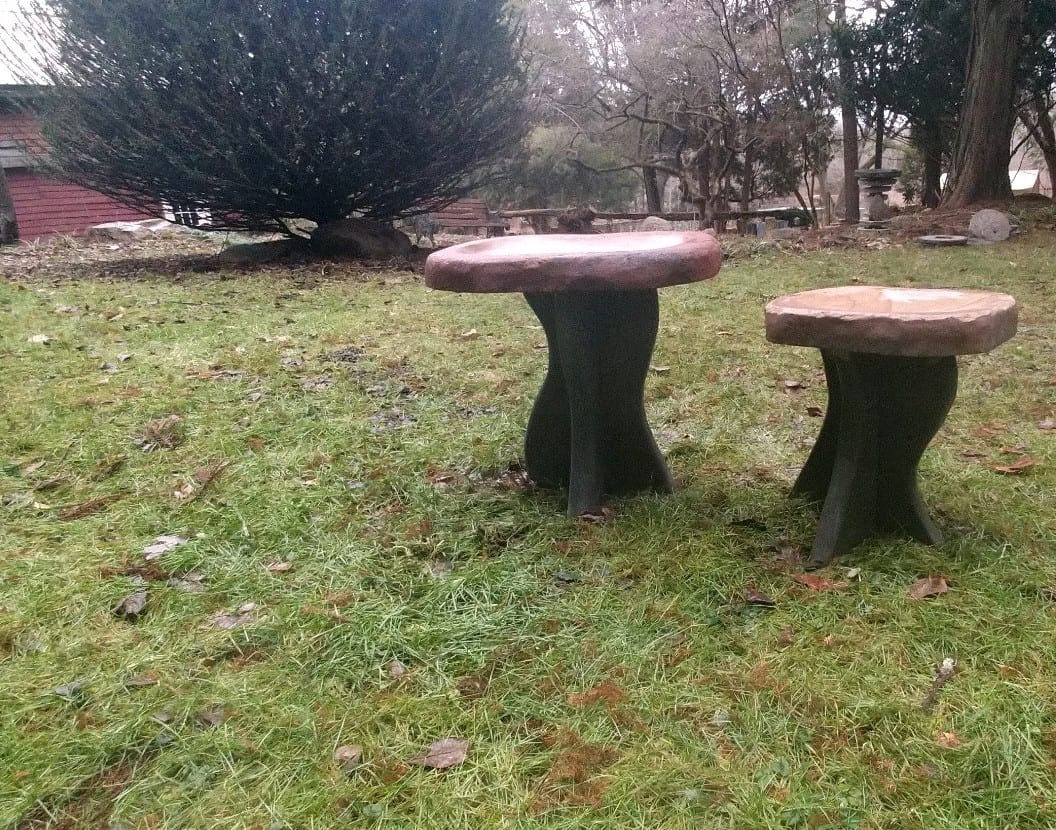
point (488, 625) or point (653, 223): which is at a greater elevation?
point (653, 223)

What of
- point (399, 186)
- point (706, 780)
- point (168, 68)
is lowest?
point (706, 780)

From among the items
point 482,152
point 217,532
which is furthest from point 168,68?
point 217,532

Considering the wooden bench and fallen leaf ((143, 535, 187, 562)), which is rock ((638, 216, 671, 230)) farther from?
fallen leaf ((143, 535, 187, 562))

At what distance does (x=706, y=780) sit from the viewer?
152cm

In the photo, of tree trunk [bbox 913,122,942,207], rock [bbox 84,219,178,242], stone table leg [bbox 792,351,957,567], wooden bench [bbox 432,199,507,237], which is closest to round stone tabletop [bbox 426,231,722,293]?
stone table leg [bbox 792,351,957,567]

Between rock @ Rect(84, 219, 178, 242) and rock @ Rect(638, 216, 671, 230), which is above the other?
rock @ Rect(84, 219, 178, 242)

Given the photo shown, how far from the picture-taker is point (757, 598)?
212cm

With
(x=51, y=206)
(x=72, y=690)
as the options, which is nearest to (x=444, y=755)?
(x=72, y=690)

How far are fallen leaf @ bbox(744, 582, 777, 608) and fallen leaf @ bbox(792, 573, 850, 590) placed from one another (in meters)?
0.13

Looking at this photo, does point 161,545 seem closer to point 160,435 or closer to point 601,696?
point 160,435

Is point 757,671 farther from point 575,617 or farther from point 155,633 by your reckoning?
point 155,633

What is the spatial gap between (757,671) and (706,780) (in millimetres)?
367

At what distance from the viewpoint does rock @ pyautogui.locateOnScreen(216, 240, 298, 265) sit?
31.3 ft

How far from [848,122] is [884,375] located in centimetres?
1347
